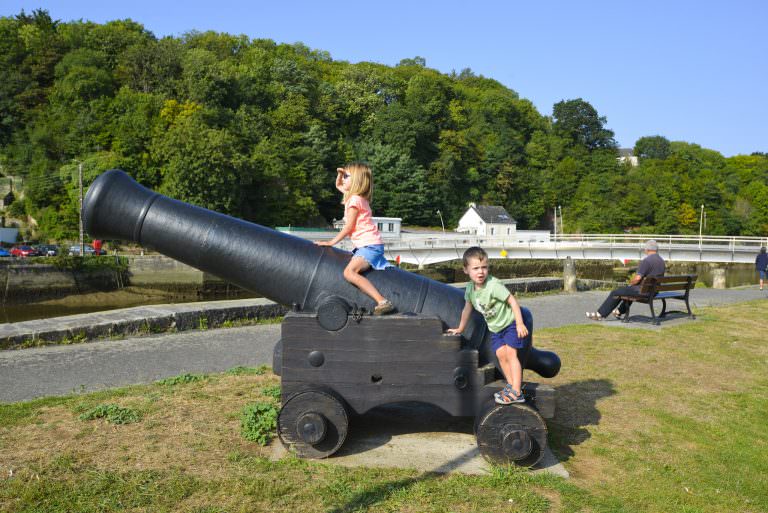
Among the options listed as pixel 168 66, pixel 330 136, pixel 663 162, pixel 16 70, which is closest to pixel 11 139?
pixel 16 70

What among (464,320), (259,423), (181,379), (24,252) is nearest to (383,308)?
(464,320)

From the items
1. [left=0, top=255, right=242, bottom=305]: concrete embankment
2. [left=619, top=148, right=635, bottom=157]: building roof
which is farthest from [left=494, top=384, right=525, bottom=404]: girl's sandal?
[left=619, top=148, right=635, bottom=157]: building roof

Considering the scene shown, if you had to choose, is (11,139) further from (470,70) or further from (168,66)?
(470,70)

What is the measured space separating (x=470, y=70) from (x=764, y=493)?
12461 centimetres

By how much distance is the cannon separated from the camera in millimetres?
3869

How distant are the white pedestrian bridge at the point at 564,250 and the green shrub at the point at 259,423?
3054cm

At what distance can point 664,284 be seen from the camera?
10.1 m

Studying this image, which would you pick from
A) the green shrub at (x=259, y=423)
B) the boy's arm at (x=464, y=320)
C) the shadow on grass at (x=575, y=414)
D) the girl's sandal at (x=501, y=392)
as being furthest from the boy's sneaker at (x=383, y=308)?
the shadow on grass at (x=575, y=414)

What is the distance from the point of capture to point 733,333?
9.20m

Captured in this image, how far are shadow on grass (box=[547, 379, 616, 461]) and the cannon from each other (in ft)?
1.75

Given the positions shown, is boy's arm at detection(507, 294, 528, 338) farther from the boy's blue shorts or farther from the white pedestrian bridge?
the white pedestrian bridge

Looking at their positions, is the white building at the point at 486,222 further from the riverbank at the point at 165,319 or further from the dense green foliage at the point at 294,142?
the riverbank at the point at 165,319

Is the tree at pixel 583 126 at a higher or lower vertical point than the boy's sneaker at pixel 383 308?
higher

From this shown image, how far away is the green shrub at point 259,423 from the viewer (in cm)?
426
